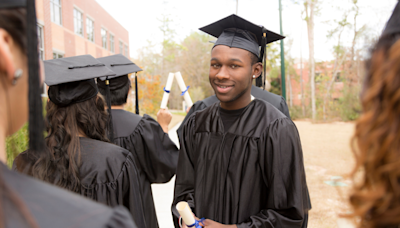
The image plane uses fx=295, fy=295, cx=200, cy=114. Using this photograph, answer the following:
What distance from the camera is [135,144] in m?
2.61

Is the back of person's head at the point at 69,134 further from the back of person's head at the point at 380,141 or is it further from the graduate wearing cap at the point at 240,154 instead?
the back of person's head at the point at 380,141

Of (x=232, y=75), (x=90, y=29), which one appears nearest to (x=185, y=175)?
(x=232, y=75)

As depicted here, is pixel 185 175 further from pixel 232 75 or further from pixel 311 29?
pixel 311 29

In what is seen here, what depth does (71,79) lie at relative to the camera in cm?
178

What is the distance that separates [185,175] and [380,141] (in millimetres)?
1540

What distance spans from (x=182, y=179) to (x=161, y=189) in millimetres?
4242

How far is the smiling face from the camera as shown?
198cm

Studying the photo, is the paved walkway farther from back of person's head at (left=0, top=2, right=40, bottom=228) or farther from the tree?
the tree

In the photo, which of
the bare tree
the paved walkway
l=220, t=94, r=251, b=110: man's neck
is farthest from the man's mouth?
the bare tree

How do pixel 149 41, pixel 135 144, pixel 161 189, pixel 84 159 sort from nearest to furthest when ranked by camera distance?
pixel 84 159
pixel 135 144
pixel 161 189
pixel 149 41

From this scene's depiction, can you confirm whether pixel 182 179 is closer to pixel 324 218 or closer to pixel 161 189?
pixel 324 218

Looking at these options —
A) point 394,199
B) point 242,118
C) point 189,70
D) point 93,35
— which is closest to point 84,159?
point 242,118

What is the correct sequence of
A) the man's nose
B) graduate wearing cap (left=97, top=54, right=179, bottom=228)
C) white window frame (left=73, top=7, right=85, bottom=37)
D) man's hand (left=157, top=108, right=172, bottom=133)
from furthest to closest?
white window frame (left=73, top=7, right=85, bottom=37), man's hand (left=157, top=108, right=172, bottom=133), graduate wearing cap (left=97, top=54, right=179, bottom=228), the man's nose

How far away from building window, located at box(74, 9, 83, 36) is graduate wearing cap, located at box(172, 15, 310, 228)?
15129 mm
